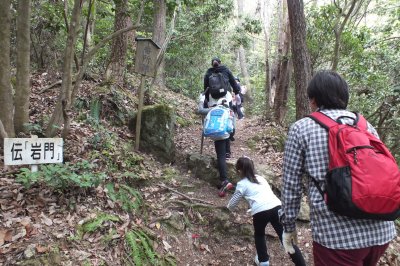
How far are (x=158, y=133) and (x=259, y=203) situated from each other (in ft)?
11.7

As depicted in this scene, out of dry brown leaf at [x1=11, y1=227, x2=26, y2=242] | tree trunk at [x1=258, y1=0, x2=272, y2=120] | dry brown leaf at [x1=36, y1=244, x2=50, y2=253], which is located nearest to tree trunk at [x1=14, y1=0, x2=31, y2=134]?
dry brown leaf at [x1=11, y1=227, x2=26, y2=242]

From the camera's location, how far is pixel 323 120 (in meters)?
2.32

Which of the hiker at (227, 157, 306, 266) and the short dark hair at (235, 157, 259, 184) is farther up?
the short dark hair at (235, 157, 259, 184)

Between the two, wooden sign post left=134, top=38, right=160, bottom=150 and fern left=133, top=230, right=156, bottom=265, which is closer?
fern left=133, top=230, right=156, bottom=265

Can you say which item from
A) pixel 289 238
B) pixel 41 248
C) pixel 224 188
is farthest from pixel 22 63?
pixel 289 238

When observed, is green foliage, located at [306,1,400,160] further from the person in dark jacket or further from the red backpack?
the red backpack

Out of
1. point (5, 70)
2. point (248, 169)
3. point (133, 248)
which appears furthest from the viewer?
point (5, 70)

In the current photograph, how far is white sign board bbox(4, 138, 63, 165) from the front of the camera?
4086 mm

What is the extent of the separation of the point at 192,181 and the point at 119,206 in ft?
7.71

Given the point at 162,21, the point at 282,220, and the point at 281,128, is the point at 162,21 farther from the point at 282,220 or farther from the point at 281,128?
the point at 282,220

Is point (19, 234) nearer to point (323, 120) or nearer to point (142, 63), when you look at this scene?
point (323, 120)

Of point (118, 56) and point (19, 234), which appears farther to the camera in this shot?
point (118, 56)

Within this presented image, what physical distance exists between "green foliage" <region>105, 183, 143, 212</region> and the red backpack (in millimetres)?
3495

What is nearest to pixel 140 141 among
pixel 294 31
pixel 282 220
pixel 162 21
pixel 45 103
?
pixel 45 103
